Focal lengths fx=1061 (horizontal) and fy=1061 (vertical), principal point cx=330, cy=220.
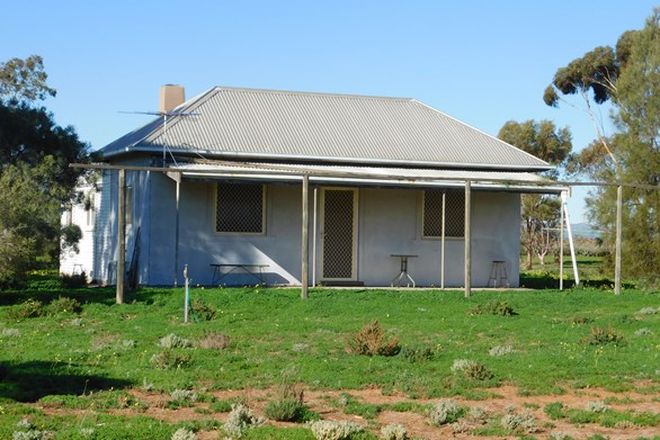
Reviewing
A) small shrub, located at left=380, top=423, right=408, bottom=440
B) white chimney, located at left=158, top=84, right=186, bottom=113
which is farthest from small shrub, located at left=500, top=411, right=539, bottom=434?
white chimney, located at left=158, top=84, right=186, bottom=113

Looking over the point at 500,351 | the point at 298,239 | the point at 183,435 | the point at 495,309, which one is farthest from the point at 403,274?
the point at 183,435

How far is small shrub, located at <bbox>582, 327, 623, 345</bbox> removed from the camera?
1466 cm

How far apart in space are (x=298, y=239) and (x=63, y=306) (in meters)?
7.23

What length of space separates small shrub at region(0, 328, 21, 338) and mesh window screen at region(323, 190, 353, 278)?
9746mm

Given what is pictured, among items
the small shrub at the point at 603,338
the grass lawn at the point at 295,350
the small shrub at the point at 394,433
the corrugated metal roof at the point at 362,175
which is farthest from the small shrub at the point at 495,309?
the small shrub at the point at 394,433

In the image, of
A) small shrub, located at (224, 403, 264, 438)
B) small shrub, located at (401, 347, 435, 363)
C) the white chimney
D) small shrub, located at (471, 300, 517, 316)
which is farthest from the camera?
the white chimney

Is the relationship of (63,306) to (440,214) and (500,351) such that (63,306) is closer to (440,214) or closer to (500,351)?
(500,351)

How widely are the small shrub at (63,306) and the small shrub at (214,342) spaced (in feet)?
13.1

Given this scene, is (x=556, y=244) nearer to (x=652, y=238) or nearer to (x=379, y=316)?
(x=652, y=238)

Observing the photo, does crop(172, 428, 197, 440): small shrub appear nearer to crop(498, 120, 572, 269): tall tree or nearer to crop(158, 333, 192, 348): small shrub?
crop(158, 333, 192, 348): small shrub

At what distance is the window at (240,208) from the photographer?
23109 millimetres

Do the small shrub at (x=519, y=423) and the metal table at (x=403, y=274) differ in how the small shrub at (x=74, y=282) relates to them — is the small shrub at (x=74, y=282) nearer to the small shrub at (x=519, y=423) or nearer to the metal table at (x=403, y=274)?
the metal table at (x=403, y=274)

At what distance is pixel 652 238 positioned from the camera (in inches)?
1139

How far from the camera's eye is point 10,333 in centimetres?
1481
